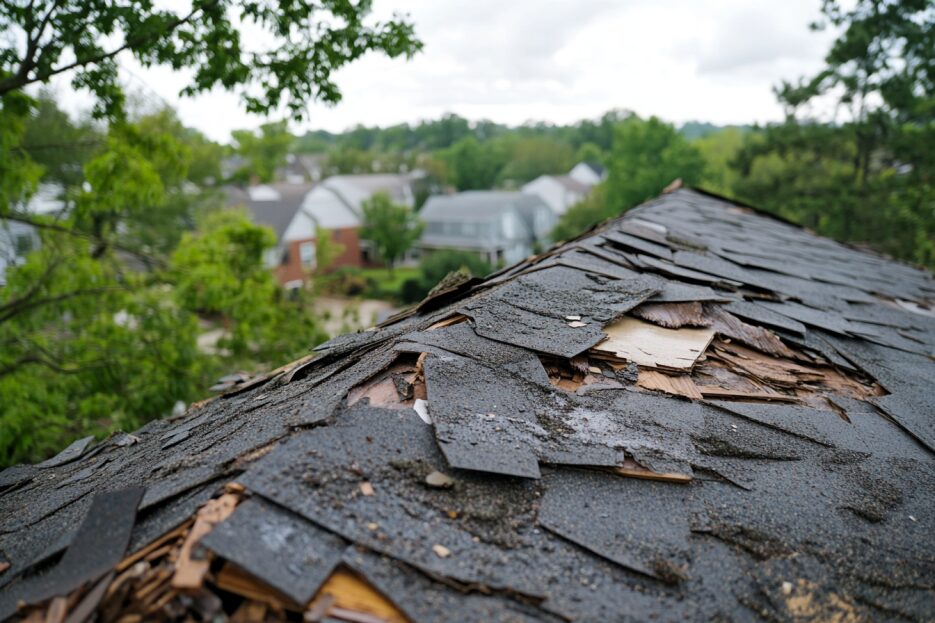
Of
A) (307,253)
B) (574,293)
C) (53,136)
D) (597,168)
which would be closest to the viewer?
(574,293)

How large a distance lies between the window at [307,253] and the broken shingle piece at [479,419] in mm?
29713

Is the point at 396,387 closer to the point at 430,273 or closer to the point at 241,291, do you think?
the point at 241,291

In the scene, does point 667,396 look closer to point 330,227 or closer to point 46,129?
point 46,129

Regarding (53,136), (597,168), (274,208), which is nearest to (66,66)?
(53,136)

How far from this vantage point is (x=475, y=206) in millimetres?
38125

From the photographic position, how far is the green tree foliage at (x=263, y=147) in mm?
13297

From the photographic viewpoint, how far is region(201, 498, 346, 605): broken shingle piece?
4.45ft

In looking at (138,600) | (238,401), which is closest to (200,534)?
(138,600)

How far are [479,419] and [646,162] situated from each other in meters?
32.5

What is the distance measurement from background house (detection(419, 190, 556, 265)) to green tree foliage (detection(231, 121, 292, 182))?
615 inches

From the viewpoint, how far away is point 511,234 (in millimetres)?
38031

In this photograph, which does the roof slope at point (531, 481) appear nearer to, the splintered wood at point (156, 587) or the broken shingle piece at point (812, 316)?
the splintered wood at point (156, 587)

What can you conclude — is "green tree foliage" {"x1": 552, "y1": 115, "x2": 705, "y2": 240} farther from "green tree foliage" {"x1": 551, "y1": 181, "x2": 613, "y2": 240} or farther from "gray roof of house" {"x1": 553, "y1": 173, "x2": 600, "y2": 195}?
"gray roof of house" {"x1": 553, "y1": 173, "x2": 600, "y2": 195}

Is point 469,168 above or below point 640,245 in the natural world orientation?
above
